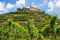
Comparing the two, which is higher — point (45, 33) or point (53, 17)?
point (53, 17)

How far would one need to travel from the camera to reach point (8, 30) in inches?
2092

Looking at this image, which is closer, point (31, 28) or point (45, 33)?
point (31, 28)

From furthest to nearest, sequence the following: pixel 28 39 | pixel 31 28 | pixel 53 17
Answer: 1. pixel 28 39
2. pixel 31 28
3. pixel 53 17

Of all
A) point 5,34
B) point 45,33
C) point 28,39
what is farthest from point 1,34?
point 45,33

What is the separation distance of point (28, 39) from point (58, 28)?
289 inches

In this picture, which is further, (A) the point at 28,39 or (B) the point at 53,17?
(A) the point at 28,39

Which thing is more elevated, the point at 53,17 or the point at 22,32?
the point at 53,17

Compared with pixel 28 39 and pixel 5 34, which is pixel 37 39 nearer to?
pixel 28 39

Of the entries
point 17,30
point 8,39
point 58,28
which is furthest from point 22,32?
point 58,28

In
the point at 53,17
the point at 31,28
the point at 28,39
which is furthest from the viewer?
the point at 28,39

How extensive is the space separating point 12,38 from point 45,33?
808 centimetres

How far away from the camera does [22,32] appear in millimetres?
56125

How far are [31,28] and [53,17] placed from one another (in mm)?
6679

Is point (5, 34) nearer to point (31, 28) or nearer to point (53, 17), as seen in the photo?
point (31, 28)
